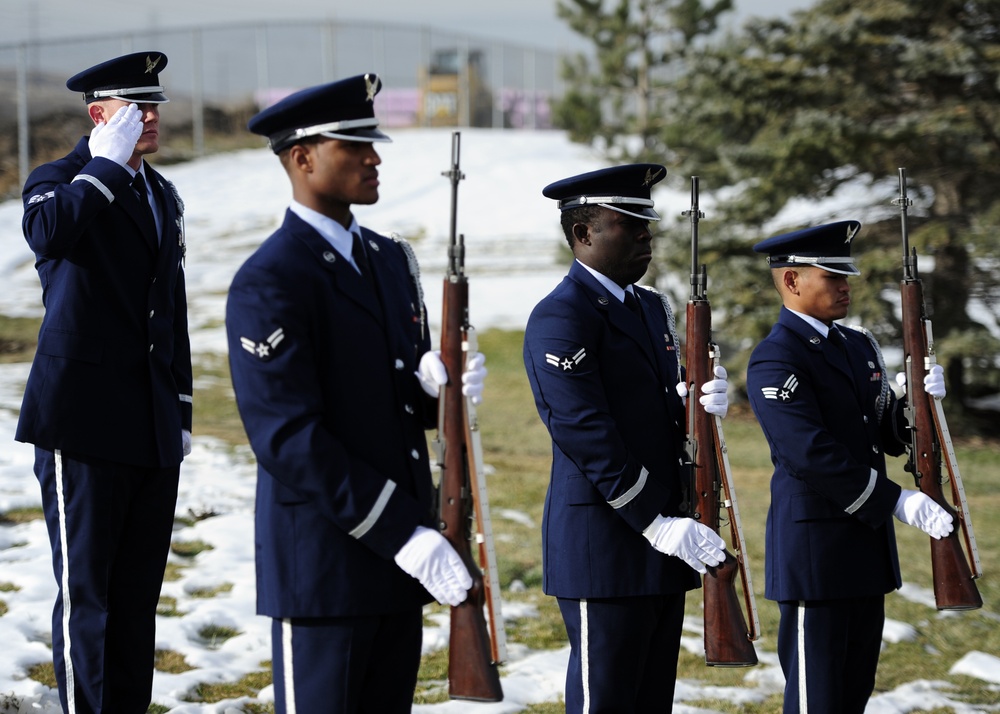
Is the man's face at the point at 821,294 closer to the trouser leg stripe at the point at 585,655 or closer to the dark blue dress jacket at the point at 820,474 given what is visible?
the dark blue dress jacket at the point at 820,474

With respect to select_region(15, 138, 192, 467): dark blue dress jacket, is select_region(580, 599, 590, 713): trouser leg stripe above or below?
below

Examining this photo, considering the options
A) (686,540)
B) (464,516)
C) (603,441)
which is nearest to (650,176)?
(603,441)

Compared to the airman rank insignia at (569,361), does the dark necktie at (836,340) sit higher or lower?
lower

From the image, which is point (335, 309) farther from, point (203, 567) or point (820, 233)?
point (203, 567)

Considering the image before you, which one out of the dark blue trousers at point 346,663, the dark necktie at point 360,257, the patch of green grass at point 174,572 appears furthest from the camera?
the patch of green grass at point 174,572

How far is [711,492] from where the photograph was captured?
12.1 feet

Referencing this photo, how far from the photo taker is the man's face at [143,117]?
3.65 m

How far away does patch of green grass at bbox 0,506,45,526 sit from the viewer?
6.76m

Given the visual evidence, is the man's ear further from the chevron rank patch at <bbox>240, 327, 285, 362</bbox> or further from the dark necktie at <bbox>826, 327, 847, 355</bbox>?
the dark necktie at <bbox>826, 327, 847, 355</bbox>

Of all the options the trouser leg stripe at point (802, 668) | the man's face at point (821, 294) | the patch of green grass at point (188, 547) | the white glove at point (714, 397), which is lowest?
the patch of green grass at point (188, 547)

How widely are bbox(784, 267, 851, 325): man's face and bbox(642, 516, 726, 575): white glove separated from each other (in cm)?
110

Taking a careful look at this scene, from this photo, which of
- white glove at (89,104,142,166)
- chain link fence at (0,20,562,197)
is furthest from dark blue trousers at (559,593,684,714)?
chain link fence at (0,20,562,197)

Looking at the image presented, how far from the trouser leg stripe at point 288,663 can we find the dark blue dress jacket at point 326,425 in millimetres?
55

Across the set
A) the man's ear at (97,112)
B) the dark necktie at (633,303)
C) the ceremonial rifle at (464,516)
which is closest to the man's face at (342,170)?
the ceremonial rifle at (464,516)
